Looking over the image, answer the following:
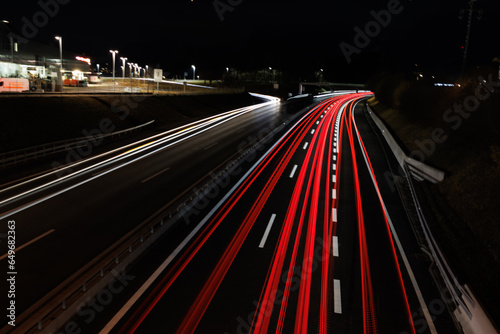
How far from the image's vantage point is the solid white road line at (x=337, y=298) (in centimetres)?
989

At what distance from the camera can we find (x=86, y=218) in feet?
51.5

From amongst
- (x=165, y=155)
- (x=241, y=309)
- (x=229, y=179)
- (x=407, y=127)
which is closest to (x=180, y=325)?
(x=241, y=309)

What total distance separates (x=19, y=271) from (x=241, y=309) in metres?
7.02

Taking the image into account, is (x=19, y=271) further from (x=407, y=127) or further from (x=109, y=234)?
(x=407, y=127)

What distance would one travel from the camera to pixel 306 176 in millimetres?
24172

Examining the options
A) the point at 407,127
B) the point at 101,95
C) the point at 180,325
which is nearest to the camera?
the point at 180,325

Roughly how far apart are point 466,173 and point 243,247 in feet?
42.8

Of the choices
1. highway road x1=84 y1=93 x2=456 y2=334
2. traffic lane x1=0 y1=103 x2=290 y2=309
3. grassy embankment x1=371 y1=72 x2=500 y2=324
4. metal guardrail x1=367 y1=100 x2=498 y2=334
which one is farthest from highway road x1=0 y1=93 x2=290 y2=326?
grassy embankment x1=371 y1=72 x2=500 y2=324

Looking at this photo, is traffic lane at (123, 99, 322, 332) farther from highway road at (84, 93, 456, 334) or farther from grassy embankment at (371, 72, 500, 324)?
grassy embankment at (371, 72, 500, 324)

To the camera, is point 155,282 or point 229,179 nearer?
point 155,282

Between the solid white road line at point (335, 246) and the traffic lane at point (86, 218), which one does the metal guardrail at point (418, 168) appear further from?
the traffic lane at point (86, 218)

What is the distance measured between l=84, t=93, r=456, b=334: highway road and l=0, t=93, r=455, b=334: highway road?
43mm

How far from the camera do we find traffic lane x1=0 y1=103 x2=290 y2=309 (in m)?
11.8

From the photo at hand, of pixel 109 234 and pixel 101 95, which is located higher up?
pixel 101 95
